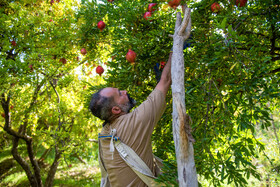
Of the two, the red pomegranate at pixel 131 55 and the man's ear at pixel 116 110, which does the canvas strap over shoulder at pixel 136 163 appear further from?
the red pomegranate at pixel 131 55

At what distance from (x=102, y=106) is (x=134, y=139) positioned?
14.4 inches

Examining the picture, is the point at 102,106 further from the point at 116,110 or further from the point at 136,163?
the point at 136,163

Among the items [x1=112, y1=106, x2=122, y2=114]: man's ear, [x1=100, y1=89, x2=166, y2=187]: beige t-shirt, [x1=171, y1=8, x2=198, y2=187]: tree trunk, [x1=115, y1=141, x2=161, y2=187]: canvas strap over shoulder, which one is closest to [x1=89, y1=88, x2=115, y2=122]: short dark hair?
[x1=112, y1=106, x2=122, y2=114]: man's ear

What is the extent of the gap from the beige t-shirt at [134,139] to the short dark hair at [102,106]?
0.14 m

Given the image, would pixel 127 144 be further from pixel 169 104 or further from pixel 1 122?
pixel 1 122

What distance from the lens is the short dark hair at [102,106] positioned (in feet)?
5.40

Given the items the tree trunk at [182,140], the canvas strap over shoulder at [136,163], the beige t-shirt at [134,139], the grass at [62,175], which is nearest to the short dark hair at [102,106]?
the beige t-shirt at [134,139]

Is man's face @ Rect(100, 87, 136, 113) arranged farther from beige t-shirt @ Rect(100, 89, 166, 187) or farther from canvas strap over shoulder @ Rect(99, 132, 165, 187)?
Result: canvas strap over shoulder @ Rect(99, 132, 165, 187)

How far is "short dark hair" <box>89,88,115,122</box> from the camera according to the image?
1.64 metres

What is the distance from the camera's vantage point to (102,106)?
1650 millimetres

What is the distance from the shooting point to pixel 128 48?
6.06ft

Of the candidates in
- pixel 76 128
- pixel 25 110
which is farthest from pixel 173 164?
pixel 76 128

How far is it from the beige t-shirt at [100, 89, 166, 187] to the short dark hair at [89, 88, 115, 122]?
0.14 m

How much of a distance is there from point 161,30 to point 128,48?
1.02 ft
